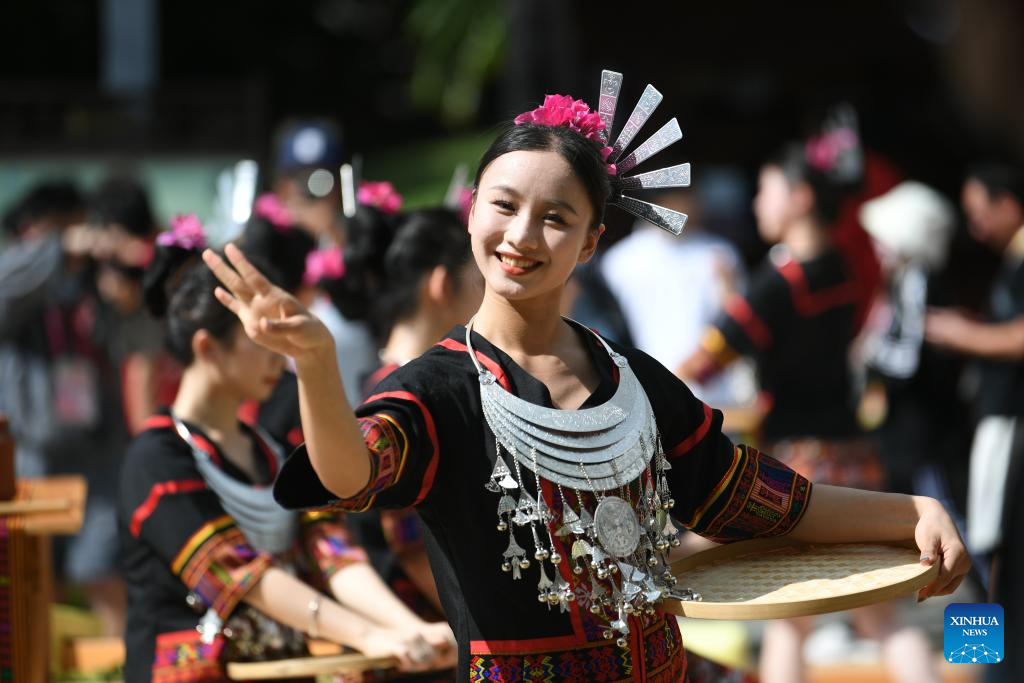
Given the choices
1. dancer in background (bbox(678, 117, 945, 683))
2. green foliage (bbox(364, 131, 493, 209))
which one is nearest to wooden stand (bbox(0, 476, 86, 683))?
dancer in background (bbox(678, 117, 945, 683))

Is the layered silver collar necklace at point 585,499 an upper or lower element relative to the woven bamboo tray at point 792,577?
upper

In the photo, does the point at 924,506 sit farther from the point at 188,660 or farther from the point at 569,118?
the point at 188,660

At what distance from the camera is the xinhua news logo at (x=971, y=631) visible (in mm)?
2479

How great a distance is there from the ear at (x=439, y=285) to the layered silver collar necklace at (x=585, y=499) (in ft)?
3.85

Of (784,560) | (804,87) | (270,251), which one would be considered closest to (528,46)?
(804,87)

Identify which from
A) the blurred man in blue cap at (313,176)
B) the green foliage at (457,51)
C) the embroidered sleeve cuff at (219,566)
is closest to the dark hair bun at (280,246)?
the blurred man in blue cap at (313,176)

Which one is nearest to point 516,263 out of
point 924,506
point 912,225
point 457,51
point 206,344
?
point 924,506

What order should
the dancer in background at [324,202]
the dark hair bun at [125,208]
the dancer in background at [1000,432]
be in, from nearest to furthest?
the dancer in background at [324,202], the dancer in background at [1000,432], the dark hair bun at [125,208]

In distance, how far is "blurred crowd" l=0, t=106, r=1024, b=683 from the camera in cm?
276

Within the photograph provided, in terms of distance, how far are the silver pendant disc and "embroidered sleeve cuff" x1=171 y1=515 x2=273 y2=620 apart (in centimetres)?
85

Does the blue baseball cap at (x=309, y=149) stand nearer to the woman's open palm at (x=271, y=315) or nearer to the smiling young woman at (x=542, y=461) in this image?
the smiling young woman at (x=542, y=461)

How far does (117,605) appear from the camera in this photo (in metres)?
5.20

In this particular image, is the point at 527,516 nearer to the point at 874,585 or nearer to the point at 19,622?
the point at 874,585

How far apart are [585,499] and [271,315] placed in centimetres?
60
